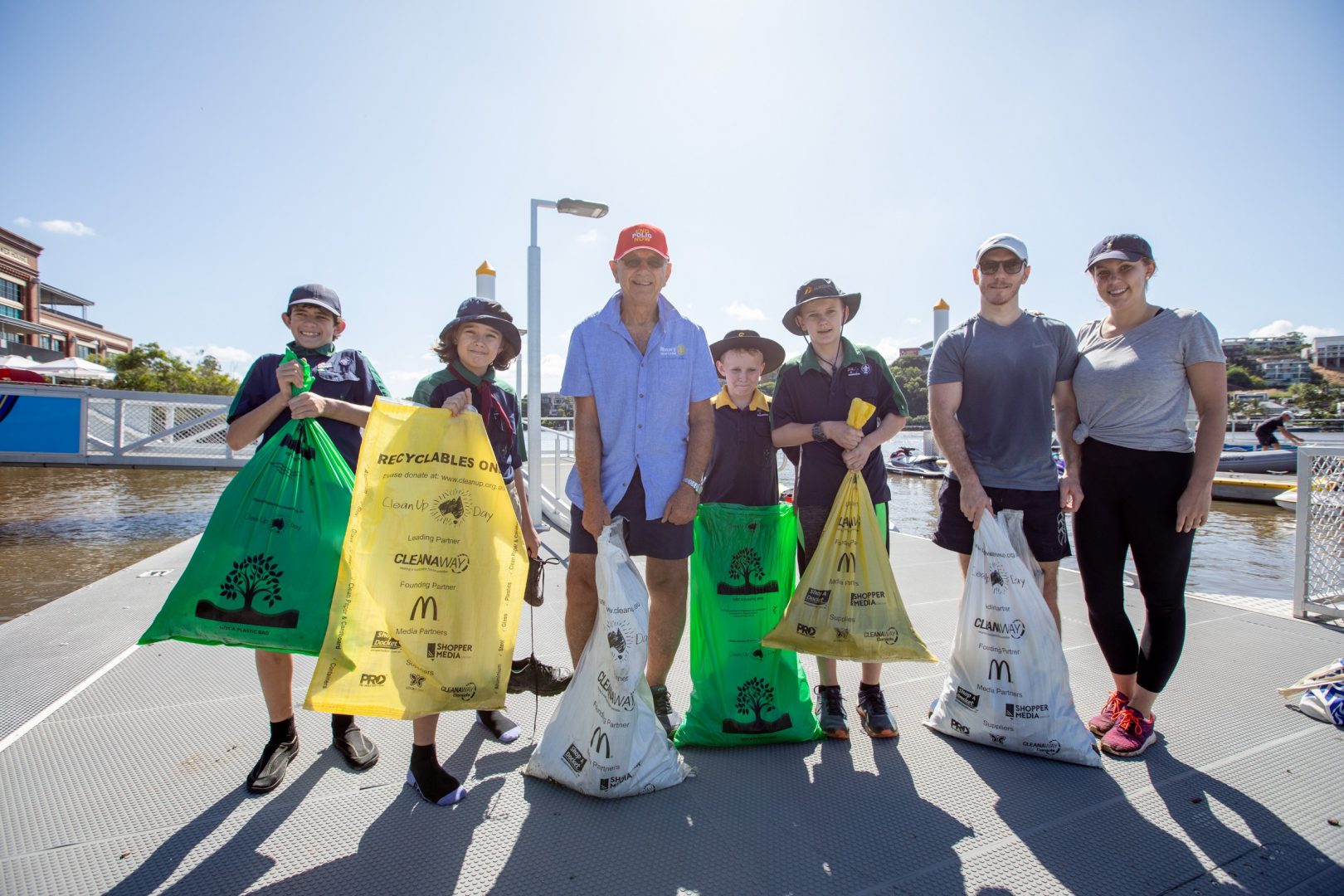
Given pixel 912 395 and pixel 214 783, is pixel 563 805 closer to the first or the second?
pixel 214 783

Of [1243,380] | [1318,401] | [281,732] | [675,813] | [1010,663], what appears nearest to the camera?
[675,813]

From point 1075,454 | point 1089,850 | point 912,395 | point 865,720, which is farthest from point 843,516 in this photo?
point 912,395

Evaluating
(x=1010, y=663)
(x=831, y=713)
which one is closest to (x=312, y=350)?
(x=831, y=713)

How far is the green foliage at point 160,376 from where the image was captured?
107ft

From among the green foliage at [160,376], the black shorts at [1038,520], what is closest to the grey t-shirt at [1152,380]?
the black shorts at [1038,520]

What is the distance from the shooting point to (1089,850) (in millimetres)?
1675

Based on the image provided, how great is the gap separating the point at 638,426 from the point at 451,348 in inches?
29.9

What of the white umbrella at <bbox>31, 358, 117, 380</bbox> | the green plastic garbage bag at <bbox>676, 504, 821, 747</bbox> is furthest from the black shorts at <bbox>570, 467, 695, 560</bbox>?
the white umbrella at <bbox>31, 358, 117, 380</bbox>

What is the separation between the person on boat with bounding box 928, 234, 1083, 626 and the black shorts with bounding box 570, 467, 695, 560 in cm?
97

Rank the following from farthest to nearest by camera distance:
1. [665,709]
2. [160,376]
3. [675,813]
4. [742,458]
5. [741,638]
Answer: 1. [160,376]
2. [742,458]
3. [665,709]
4. [741,638]
5. [675,813]

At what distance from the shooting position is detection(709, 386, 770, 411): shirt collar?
269 cm

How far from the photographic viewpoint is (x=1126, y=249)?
2.29 m

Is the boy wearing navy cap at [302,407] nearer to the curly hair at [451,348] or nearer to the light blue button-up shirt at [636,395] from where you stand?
the curly hair at [451,348]

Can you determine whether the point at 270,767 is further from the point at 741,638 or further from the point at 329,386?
the point at 741,638
